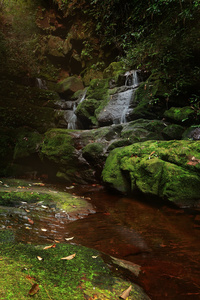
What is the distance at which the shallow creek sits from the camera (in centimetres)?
203

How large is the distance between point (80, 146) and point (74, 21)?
514 inches

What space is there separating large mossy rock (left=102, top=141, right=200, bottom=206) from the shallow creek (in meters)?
0.39

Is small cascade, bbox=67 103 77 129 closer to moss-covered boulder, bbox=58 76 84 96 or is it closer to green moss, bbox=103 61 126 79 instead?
moss-covered boulder, bbox=58 76 84 96

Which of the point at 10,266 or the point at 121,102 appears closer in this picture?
the point at 10,266

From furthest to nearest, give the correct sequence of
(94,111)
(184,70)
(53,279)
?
1. (94,111)
2. (184,70)
3. (53,279)

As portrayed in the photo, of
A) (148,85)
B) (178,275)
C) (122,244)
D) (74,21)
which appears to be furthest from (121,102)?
(74,21)

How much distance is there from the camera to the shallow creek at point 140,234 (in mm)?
2033

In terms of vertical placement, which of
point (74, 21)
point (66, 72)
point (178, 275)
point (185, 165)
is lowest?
point (178, 275)

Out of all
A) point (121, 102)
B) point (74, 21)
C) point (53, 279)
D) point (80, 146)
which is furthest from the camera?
point (74, 21)

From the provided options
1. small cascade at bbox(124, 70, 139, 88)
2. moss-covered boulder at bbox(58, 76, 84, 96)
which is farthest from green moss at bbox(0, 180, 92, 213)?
moss-covered boulder at bbox(58, 76, 84, 96)

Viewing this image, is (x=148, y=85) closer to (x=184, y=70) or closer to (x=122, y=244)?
(x=184, y=70)

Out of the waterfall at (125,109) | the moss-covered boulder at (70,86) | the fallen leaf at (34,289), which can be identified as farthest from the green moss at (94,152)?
the moss-covered boulder at (70,86)

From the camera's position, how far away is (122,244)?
291cm

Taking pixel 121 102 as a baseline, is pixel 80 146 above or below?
below
